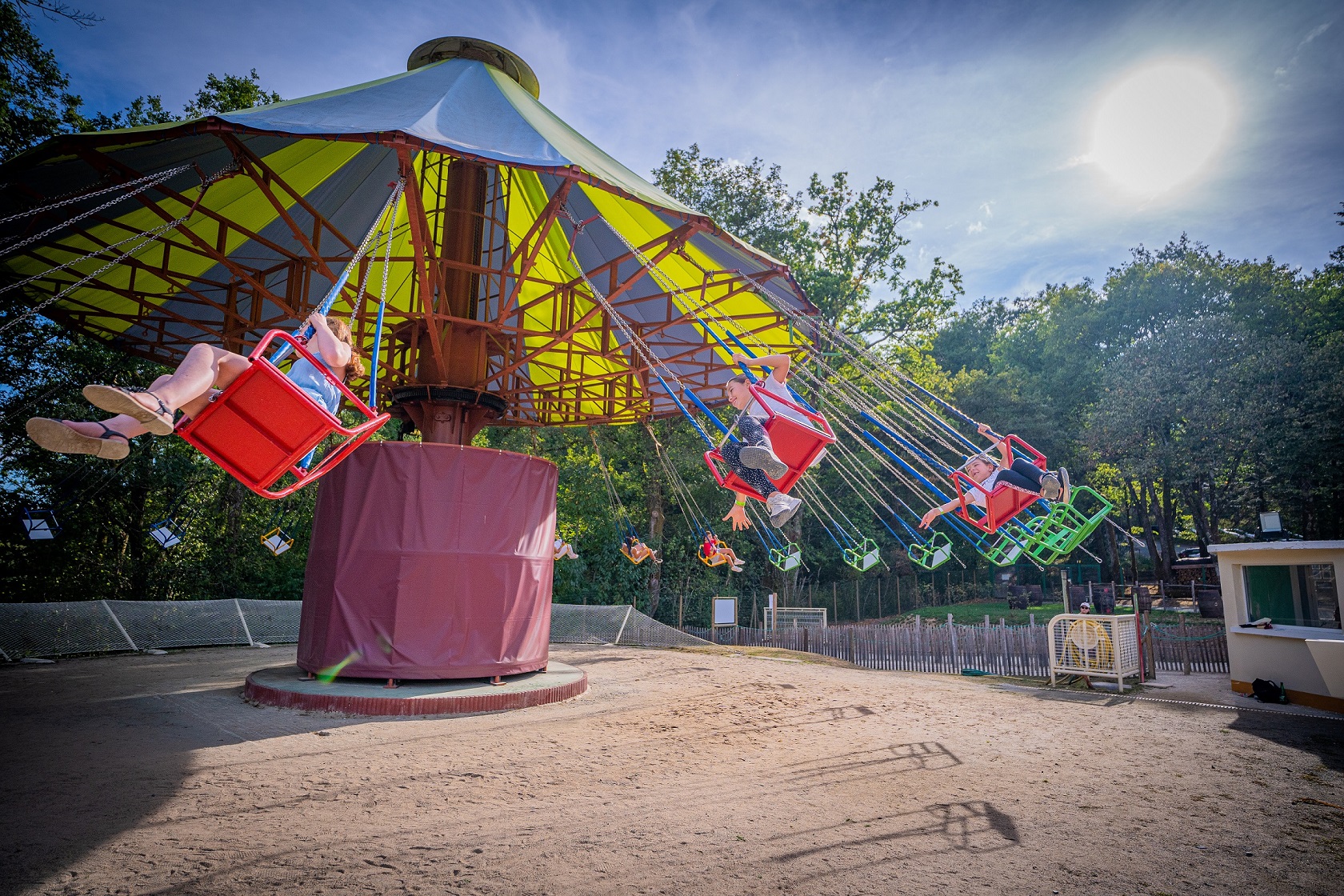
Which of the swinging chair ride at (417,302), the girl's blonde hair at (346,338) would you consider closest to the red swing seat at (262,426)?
the swinging chair ride at (417,302)

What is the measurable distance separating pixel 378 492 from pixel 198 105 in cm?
1628

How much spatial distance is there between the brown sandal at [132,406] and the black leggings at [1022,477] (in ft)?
21.1

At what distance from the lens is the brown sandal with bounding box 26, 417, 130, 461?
10.7 feet

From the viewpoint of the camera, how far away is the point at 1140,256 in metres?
39.8

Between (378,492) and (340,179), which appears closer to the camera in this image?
(378,492)

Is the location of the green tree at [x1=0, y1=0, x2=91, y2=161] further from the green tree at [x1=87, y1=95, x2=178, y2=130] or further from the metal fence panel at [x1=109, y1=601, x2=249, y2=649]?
the metal fence panel at [x1=109, y1=601, x2=249, y2=649]

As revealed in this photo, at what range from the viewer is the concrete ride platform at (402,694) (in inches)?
280

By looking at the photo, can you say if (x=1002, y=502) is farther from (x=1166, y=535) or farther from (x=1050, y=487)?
(x=1166, y=535)

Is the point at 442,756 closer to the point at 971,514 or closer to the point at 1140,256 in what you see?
the point at 971,514

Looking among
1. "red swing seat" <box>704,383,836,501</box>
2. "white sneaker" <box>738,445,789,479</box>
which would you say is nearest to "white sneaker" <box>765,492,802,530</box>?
"red swing seat" <box>704,383,836,501</box>

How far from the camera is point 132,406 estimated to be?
11.0 ft

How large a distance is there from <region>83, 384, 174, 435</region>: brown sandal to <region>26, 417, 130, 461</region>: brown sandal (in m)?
0.14

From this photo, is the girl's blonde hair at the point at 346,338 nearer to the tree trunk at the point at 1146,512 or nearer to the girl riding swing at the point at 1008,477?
the girl riding swing at the point at 1008,477

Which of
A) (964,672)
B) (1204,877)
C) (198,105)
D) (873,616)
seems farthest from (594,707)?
(873,616)
